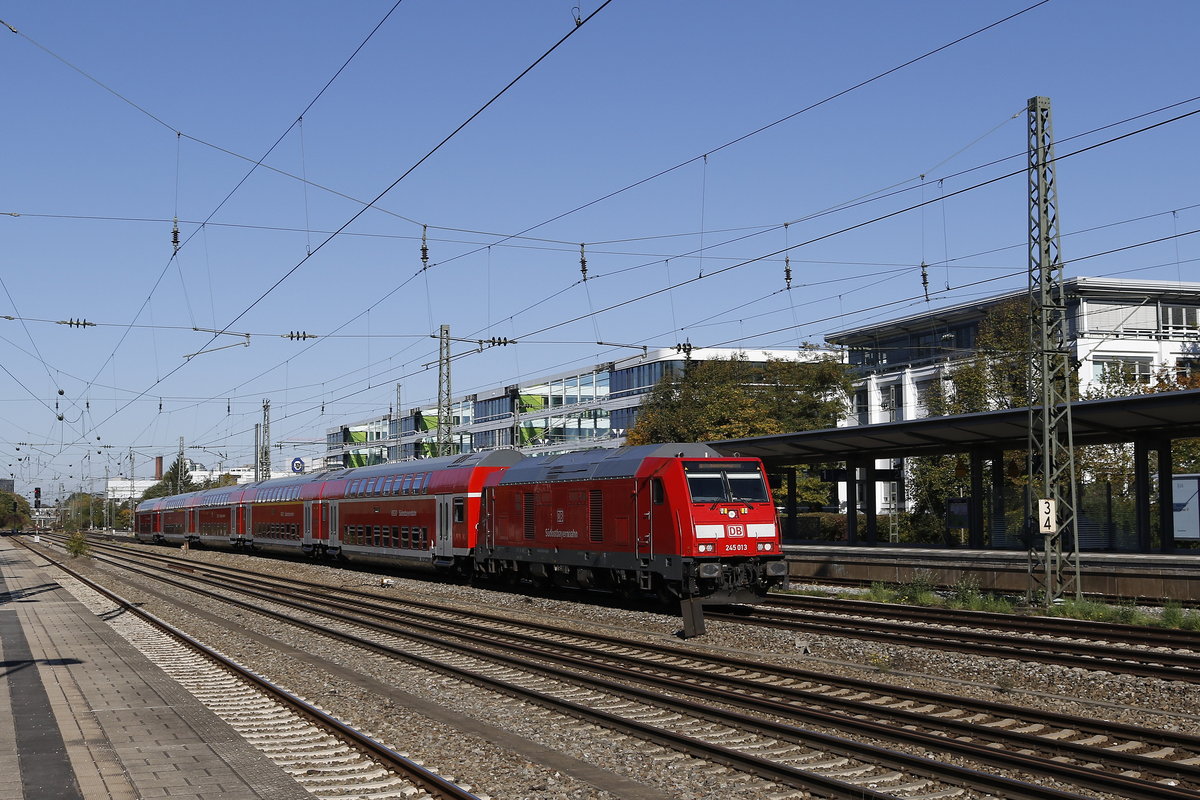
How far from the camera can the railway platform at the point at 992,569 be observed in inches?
1035

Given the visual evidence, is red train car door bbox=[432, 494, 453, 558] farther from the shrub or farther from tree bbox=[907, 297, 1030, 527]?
tree bbox=[907, 297, 1030, 527]

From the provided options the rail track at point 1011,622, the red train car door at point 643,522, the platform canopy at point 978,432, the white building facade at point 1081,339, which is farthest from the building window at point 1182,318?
the red train car door at point 643,522

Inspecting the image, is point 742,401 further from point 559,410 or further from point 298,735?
point 298,735

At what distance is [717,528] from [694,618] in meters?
3.44

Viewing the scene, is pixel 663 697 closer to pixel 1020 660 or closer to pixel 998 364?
pixel 1020 660

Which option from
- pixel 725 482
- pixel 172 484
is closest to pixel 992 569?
pixel 725 482

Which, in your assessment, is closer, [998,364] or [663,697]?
[663,697]

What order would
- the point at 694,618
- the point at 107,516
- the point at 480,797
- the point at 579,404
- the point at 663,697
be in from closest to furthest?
the point at 480,797 < the point at 663,697 < the point at 694,618 < the point at 579,404 < the point at 107,516

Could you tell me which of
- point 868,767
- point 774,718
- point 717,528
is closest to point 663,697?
point 774,718

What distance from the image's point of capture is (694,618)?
2036 centimetres

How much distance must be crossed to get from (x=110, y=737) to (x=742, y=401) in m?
54.2

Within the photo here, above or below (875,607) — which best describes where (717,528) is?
above

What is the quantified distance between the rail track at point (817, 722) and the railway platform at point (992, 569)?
1402 cm

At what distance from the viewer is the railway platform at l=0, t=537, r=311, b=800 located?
9.84 meters
